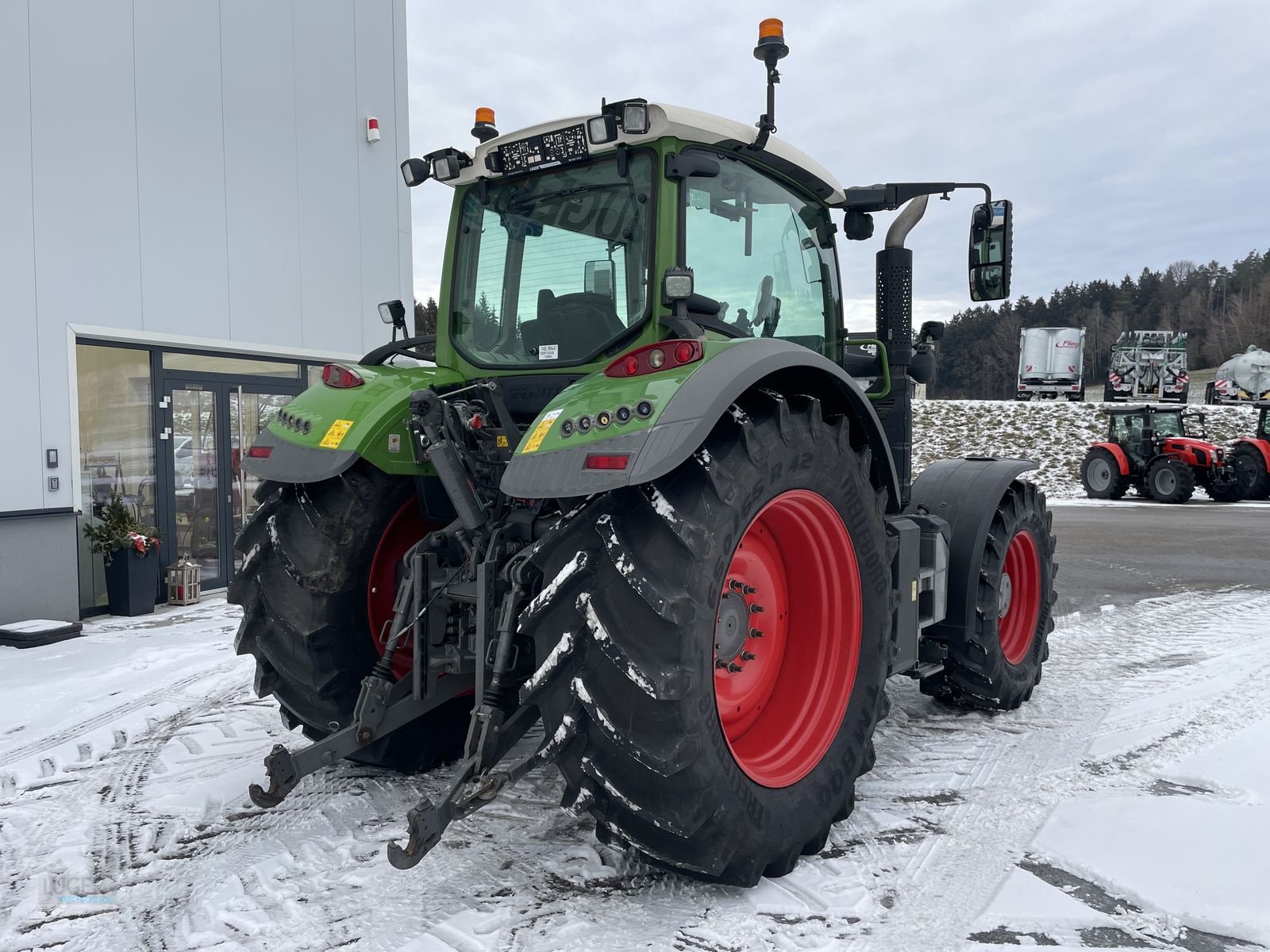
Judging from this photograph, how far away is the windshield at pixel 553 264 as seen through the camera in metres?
3.13

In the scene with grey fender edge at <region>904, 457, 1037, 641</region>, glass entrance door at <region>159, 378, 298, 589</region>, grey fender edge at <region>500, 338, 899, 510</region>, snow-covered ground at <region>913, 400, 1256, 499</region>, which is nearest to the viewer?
grey fender edge at <region>500, 338, 899, 510</region>

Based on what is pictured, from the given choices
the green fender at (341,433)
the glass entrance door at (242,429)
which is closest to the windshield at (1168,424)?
the glass entrance door at (242,429)

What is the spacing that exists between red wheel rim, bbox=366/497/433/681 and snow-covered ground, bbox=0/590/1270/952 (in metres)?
0.51

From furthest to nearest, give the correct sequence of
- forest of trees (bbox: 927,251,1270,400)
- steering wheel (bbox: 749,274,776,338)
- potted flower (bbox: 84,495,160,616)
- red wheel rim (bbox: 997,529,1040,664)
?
forest of trees (bbox: 927,251,1270,400), potted flower (bbox: 84,495,160,616), red wheel rim (bbox: 997,529,1040,664), steering wheel (bbox: 749,274,776,338)

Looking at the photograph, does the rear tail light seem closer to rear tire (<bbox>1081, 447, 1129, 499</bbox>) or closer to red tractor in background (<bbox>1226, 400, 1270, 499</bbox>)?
rear tire (<bbox>1081, 447, 1129, 499</bbox>)

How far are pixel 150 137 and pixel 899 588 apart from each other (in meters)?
7.16

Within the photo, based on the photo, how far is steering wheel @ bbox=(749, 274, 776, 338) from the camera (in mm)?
3439

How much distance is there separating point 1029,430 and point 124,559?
90.5 feet

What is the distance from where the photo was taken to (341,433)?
313 centimetres

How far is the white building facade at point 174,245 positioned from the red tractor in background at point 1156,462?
16011 mm

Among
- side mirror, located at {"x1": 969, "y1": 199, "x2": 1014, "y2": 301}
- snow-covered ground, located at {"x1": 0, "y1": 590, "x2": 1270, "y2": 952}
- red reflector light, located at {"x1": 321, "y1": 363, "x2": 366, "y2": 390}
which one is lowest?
snow-covered ground, located at {"x1": 0, "y1": 590, "x2": 1270, "y2": 952}

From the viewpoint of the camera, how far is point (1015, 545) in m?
4.82

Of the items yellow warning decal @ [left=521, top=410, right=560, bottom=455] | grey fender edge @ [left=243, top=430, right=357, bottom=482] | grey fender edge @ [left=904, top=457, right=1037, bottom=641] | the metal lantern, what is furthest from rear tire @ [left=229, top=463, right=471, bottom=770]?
the metal lantern

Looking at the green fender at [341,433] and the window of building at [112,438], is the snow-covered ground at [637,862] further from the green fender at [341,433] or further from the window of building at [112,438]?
the window of building at [112,438]
